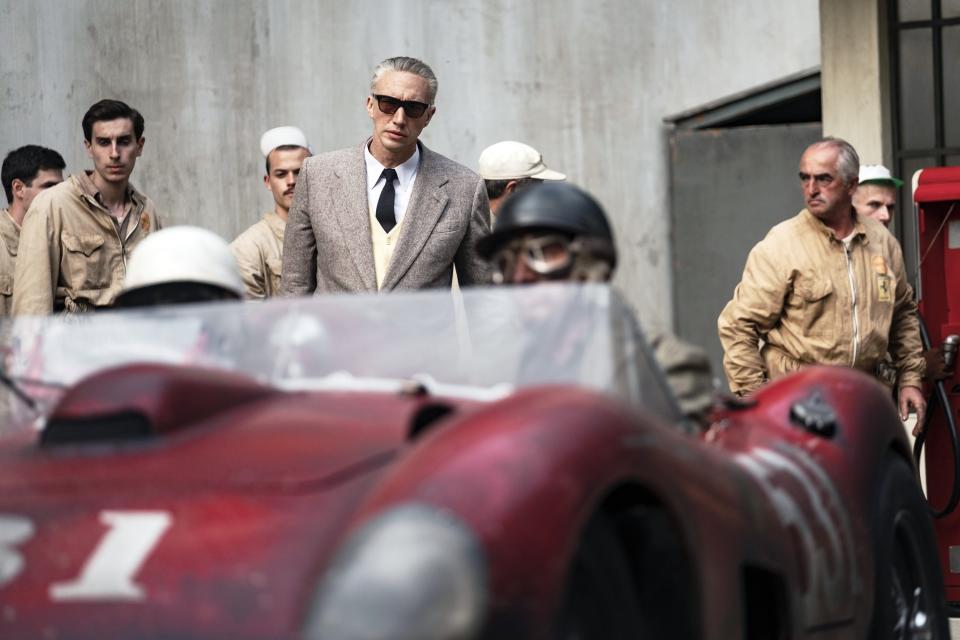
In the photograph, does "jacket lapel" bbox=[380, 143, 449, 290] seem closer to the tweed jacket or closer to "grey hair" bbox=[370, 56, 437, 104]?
the tweed jacket

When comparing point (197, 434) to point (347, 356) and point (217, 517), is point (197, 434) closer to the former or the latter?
point (217, 517)

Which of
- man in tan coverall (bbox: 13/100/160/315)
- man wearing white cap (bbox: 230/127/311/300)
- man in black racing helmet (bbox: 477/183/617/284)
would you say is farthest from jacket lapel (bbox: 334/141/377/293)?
man in black racing helmet (bbox: 477/183/617/284)

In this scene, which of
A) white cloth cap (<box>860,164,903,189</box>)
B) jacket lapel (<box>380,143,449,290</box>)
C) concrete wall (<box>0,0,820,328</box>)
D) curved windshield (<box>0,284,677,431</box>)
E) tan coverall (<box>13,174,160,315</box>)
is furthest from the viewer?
concrete wall (<box>0,0,820,328</box>)

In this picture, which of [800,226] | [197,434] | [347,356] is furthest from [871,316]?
[197,434]

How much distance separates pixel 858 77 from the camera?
11727 mm

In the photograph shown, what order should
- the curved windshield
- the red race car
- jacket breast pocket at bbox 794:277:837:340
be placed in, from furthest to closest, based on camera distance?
jacket breast pocket at bbox 794:277:837:340 → the curved windshield → the red race car

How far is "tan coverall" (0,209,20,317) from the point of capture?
30.0 feet

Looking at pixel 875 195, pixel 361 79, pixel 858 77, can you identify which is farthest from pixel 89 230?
pixel 361 79

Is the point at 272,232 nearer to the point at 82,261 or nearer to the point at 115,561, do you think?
the point at 82,261

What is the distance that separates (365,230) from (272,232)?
1997 millimetres

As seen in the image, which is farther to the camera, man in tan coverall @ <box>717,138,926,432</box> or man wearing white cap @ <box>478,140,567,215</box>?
man wearing white cap @ <box>478,140,567,215</box>

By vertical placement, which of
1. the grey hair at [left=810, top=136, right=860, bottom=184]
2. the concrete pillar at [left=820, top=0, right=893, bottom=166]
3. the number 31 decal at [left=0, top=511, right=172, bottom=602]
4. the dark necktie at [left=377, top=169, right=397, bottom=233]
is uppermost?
the concrete pillar at [left=820, top=0, right=893, bottom=166]

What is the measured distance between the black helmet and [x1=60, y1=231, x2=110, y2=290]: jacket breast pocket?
10.1ft

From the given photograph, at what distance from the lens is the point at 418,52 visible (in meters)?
14.2
